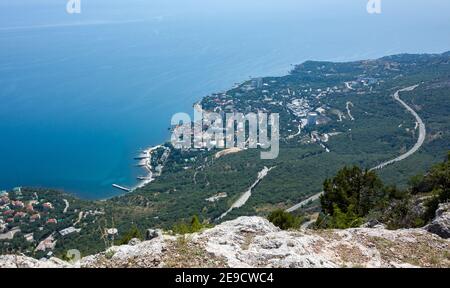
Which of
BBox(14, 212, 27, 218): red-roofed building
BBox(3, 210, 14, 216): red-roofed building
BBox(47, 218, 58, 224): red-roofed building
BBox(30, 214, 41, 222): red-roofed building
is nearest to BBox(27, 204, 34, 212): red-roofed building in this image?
BBox(14, 212, 27, 218): red-roofed building

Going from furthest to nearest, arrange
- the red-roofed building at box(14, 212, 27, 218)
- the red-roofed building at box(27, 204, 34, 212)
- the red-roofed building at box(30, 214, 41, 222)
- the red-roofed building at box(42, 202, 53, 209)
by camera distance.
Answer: the red-roofed building at box(42, 202, 53, 209)
the red-roofed building at box(27, 204, 34, 212)
the red-roofed building at box(14, 212, 27, 218)
the red-roofed building at box(30, 214, 41, 222)

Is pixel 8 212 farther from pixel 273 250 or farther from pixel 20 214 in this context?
pixel 273 250

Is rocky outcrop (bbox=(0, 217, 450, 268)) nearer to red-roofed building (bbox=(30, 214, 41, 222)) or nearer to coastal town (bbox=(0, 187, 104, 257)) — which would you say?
coastal town (bbox=(0, 187, 104, 257))

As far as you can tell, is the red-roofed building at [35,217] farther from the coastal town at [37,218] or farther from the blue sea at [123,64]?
the blue sea at [123,64]

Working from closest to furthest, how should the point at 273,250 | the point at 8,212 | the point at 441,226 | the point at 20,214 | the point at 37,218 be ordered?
the point at 273,250, the point at 441,226, the point at 37,218, the point at 20,214, the point at 8,212

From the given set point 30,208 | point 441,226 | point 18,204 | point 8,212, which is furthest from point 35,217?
point 441,226
